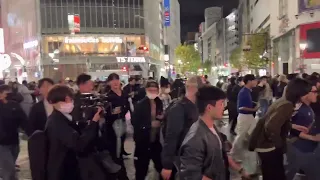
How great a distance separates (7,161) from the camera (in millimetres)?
6762

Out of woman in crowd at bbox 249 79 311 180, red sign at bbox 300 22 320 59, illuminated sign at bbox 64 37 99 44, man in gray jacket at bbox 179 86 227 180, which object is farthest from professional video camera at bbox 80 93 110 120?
illuminated sign at bbox 64 37 99 44

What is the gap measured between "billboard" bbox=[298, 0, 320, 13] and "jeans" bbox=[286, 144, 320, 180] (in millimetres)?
38210

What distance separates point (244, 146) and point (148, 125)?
1559 millimetres

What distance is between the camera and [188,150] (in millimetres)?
3160

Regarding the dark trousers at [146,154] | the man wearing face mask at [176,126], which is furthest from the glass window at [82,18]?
the man wearing face mask at [176,126]

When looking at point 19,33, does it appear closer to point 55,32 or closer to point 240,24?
point 55,32

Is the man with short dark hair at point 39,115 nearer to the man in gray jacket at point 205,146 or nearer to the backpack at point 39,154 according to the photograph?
the backpack at point 39,154

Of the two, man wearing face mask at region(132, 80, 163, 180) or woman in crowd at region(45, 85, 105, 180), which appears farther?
man wearing face mask at region(132, 80, 163, 180)

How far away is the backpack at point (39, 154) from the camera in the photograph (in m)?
3.99

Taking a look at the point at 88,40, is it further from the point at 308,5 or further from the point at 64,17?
the point at 308,5

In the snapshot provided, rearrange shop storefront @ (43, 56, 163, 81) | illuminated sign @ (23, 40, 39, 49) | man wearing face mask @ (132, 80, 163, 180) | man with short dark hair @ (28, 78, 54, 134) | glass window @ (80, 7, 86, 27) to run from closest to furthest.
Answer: man with short dark hair @ (28, 78, 54, 134) → man wearing face mask @ (132, 80, 163, 180) → shop storefront @ (43, 56, 163, 81) → illuminated sign @ (23, 40, 39, 49) → glass window @ (80, 7, 86, 27)

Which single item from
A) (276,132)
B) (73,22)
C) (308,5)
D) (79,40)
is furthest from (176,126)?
(79,40)

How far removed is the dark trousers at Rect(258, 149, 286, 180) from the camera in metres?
5.03

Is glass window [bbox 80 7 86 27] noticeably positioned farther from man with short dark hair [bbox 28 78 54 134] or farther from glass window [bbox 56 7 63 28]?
man with short dark hair [bbox 28 78 54 134]
